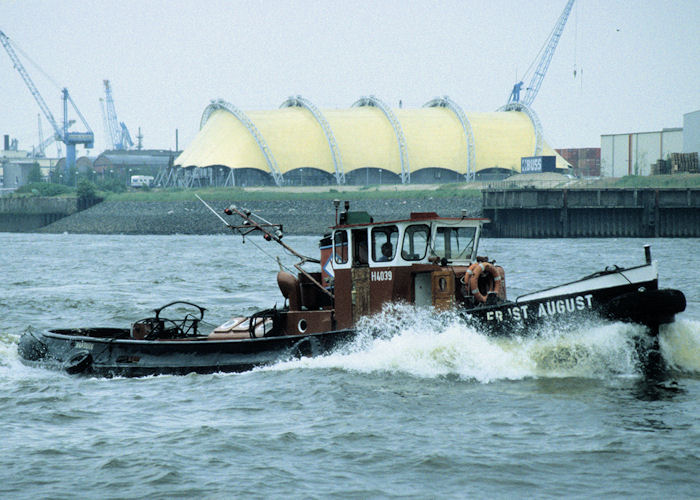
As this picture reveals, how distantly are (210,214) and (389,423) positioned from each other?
93.4 meters

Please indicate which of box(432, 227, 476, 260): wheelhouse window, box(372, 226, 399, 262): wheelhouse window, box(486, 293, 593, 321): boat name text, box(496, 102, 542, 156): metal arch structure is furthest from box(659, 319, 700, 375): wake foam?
box(496, 102, 542, 156): metal arch structure

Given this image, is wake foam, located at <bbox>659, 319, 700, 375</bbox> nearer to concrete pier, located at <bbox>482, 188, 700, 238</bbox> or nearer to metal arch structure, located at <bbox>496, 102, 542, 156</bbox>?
concrete pier, located at <bbox>482, 188, 700, 238</bbox>

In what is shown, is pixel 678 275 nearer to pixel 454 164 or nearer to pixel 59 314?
pixel 59 314

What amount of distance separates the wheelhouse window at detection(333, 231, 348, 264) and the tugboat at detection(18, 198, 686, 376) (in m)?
0.02

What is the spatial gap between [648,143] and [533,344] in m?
100

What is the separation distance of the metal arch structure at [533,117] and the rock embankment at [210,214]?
139 feet

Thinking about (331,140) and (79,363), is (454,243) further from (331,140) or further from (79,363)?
(331,140)

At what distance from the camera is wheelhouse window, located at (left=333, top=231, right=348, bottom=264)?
18.8m

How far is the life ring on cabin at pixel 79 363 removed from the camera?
1980cm

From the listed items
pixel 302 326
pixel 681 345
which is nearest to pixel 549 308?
pixel 681 345

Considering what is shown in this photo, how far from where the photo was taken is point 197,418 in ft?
50.5

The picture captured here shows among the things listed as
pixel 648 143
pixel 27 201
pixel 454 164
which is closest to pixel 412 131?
pixel 454 164

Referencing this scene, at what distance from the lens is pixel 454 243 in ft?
60.3

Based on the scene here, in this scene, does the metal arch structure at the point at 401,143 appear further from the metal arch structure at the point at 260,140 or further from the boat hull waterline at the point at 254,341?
the boat hull waterline at the point at 254,341
